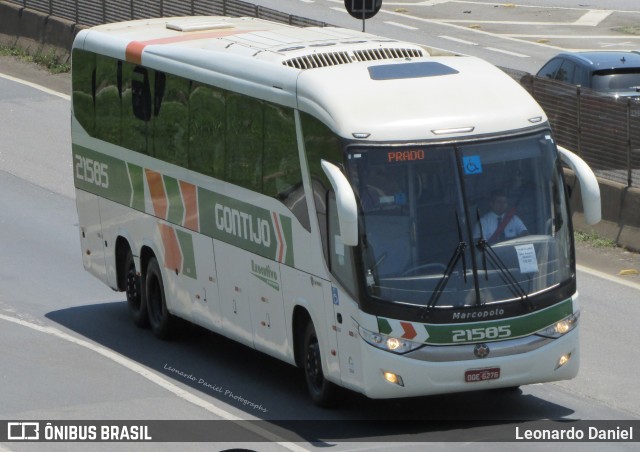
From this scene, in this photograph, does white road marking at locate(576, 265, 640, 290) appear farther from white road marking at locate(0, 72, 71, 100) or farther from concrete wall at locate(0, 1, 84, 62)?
concrete wall at locate(0, 1, 84, 62)

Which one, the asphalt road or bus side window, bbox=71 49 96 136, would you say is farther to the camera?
the asphalt road

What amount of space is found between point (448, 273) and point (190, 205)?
4235 mm

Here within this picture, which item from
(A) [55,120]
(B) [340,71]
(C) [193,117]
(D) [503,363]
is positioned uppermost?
(B) [340,71]

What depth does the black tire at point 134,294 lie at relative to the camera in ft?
59.6

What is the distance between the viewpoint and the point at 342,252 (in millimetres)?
13477

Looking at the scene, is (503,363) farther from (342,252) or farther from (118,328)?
(118,328)

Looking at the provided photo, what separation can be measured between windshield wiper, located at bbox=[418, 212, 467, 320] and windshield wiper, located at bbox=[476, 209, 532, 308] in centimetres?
17

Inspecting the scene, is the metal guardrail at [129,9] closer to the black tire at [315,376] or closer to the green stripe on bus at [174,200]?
the green stripe on bus at [174,200]

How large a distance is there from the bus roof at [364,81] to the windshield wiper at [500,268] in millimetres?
936

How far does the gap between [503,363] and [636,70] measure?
1231cm

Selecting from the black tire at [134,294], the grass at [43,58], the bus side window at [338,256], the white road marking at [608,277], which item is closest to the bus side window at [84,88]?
the black tire at [134,294]

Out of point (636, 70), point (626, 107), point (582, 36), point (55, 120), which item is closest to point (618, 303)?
point (626, 107)

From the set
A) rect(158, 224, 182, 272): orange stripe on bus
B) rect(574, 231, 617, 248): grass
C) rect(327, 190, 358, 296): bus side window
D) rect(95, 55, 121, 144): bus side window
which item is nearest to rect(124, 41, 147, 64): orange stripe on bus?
rect(95, 55, 121, 144): bus side window

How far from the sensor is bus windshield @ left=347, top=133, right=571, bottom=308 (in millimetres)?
13125
